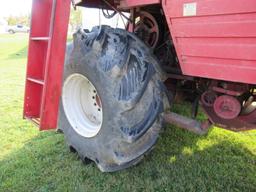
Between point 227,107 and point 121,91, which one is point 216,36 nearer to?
point 227,107

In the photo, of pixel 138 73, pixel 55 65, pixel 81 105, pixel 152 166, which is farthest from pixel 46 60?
pixel 152 166

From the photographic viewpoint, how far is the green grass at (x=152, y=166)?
2.71m

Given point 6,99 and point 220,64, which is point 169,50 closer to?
point 220,64

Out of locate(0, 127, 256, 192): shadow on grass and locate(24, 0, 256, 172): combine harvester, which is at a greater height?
locate(24, 0, 256, 172): combine harvester

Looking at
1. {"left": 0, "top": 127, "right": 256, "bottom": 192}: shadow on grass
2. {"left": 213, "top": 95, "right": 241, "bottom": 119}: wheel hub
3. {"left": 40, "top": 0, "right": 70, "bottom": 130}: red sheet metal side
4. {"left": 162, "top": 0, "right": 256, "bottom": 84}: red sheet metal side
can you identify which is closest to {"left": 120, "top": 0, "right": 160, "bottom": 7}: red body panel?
{"left": 162, "top": 0, "right": 256, "bottom": 84}: red sheet metal side

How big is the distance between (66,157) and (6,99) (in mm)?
2961

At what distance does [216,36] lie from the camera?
1.82 meters

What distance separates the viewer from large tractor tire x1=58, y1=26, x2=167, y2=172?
2.30 m

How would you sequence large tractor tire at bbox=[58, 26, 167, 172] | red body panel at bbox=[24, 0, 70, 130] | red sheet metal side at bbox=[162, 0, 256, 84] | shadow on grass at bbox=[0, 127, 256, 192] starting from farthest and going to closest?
1. shadow on grass at bbox=[0, 127, 256, 192]
2. red body panel at bbox=[24, 0, 70, 130]
3. large tractor tire at bbox=[58, 26, 167, 172]
4. red sheet metal side at bbox=[162, 0, 256, 84]

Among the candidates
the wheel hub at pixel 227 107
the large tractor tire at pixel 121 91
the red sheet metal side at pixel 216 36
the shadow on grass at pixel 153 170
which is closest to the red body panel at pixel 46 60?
the large tractor tire at pixel 121 91

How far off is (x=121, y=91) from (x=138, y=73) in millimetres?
185

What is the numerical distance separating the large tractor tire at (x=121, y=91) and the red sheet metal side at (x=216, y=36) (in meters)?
0.35

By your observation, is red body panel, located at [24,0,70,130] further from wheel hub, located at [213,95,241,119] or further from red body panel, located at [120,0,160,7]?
wheel hub, located at [213,95,241,119]

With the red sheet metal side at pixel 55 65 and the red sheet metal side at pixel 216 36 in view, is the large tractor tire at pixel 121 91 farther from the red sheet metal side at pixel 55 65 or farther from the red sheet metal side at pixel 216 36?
the red sheet metal side at pixel 216 36
